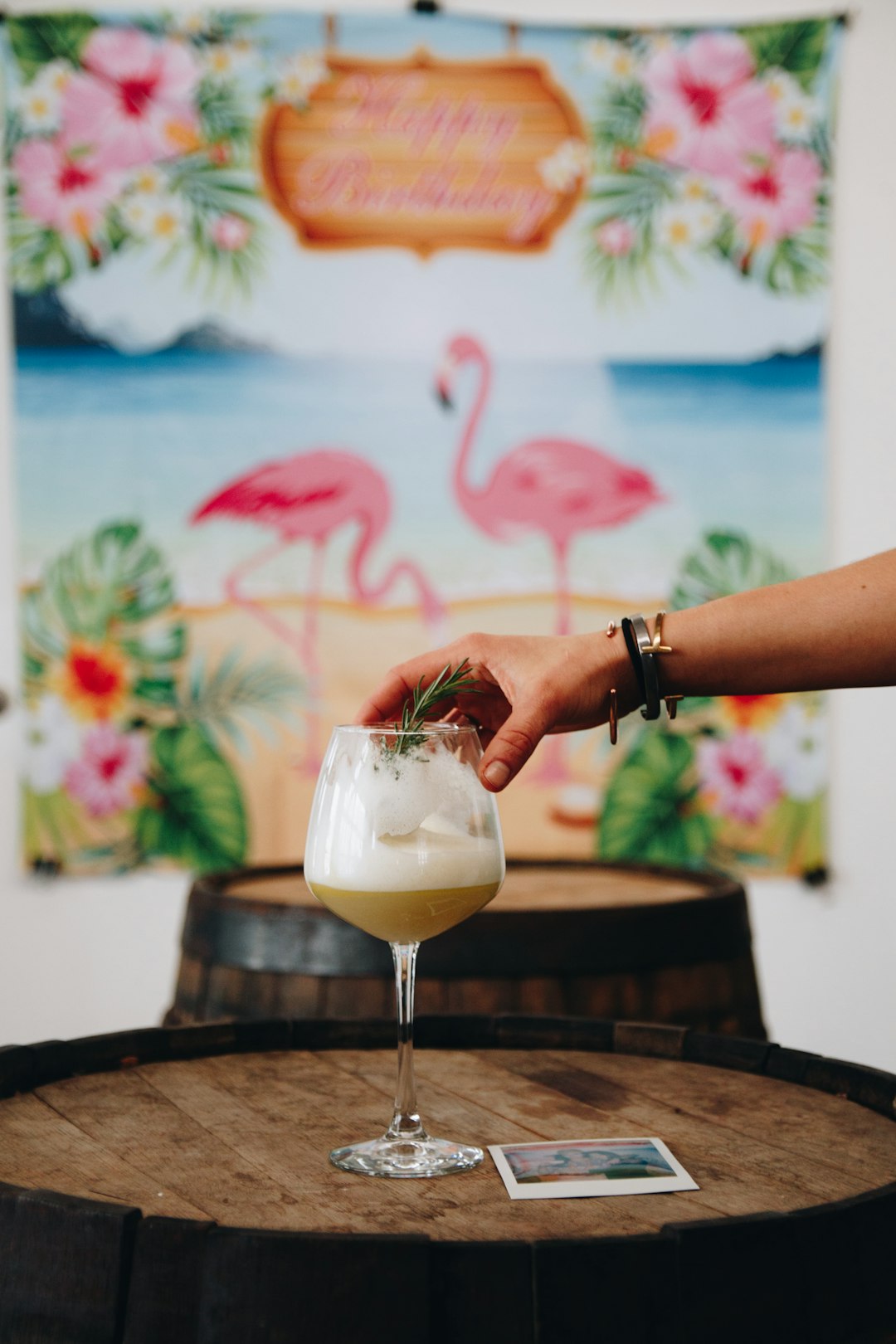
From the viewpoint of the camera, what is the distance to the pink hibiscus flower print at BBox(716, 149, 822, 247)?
9.51 feet

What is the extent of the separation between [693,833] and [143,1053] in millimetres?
1854

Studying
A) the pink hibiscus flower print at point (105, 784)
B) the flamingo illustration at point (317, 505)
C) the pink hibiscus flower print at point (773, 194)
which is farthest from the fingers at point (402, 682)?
the pink hibiscus flower print at point (773, 194)

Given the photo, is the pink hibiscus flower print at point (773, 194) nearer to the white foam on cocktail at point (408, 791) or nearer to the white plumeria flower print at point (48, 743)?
the white plumeria flower print at point (48, 743)

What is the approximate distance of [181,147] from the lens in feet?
9.59

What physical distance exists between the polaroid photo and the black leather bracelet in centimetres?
39

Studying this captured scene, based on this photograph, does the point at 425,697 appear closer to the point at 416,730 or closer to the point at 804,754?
the point at 416,730

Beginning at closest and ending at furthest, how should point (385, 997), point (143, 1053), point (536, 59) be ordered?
1. point (143, 1053)
2. point (385, 997)
3. point (536, 59)

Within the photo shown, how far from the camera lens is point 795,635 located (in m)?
1.23

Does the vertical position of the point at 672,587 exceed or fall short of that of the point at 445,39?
it falls short

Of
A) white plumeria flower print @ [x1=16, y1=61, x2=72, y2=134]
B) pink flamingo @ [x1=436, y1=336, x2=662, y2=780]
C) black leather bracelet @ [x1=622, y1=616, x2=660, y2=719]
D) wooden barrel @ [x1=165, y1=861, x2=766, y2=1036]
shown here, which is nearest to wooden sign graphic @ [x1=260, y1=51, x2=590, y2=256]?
pink flamingo @ [x1=436, y1=336, x2=662, y2=780]

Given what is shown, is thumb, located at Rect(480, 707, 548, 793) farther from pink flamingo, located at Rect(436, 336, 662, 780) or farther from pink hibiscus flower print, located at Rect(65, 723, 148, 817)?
→ pink hibiscus flower print, located at Rect(65, 723, 148, 817)

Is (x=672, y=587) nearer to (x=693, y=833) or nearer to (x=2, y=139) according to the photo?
(x=693, y=833)

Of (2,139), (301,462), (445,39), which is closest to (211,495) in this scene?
(301,462)

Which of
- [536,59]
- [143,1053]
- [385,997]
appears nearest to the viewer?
[143,1053]
